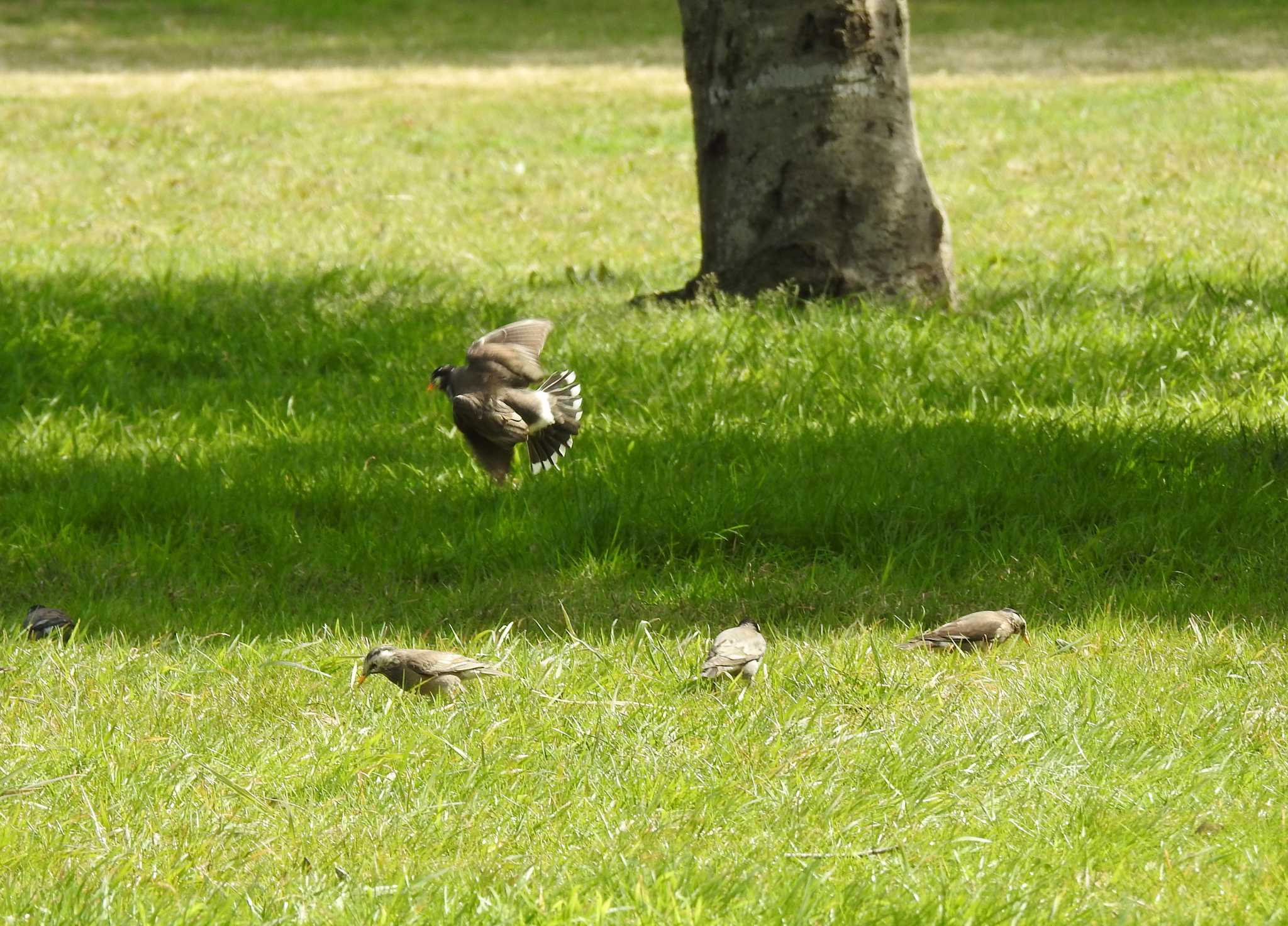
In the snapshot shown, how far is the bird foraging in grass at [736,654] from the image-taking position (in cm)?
395

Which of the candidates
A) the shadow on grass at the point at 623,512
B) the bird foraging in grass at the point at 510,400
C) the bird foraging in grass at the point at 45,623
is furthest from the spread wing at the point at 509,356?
the bird foraging in grass at the point at 45,623

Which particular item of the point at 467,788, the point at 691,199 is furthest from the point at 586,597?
the point at 691,199

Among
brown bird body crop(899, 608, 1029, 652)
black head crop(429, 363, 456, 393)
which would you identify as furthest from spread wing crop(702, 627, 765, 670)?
black head crop(429, 363, 456, 393)

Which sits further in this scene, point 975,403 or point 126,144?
point 126,144

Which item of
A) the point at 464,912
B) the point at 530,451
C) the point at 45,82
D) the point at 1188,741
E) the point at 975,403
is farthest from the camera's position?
the point at 45,82

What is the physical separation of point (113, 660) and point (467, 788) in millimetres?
1466

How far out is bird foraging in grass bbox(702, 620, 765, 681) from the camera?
3949mm

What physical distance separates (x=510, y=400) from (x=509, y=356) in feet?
0.75

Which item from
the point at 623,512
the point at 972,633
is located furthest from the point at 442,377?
the point at 972,633

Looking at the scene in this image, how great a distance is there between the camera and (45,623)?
4.55m

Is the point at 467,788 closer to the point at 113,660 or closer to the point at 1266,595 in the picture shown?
the point at 113,660

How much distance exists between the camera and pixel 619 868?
2.92m

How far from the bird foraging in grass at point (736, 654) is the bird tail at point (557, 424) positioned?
1.37m

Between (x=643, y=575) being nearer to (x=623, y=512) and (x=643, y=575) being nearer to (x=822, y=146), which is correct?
(x=623, y=512)
